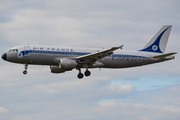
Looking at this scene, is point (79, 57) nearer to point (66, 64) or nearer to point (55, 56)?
point (66, 64)

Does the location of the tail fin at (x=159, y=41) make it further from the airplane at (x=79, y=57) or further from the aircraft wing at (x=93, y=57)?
the aircraft wing at (x=93, y=57)

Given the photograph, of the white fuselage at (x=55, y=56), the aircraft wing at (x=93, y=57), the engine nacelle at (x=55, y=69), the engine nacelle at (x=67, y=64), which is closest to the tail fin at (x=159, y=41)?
the white fuselage at (x=55, y=56)

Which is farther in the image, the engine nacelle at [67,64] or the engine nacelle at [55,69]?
the engine nacelle at [55,69]

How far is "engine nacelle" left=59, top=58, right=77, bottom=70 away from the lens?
4803 centimetres

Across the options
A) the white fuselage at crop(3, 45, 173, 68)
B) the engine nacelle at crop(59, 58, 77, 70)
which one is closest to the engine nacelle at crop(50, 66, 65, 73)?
the white fuselage at crop(3, 45, 173, 68)

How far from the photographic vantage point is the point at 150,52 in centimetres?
5578

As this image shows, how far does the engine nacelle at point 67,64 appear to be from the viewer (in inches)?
1891

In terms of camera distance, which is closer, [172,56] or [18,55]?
[18,55]

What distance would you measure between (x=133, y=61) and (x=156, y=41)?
21.8 feet

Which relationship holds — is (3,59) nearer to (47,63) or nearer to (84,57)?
(47,63)

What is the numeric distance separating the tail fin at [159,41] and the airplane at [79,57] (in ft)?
0.91

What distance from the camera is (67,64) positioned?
4816 centimetres

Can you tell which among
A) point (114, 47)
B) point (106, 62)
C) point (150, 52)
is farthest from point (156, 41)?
point (114, 47)

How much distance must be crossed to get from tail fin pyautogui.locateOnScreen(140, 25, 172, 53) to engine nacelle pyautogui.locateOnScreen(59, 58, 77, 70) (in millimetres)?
13867
